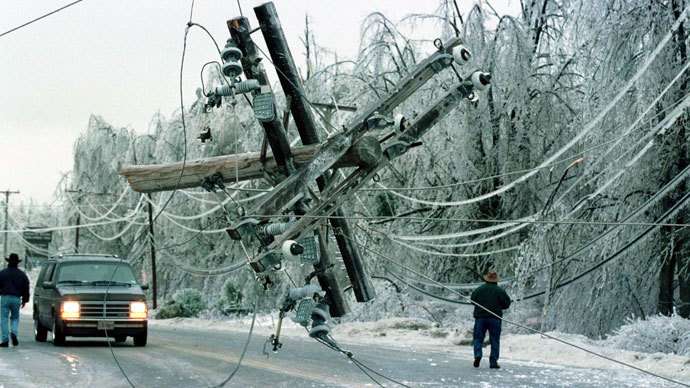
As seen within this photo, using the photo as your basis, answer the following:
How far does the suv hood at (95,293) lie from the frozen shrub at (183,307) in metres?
16.7

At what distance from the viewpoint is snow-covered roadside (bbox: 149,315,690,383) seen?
14836mm

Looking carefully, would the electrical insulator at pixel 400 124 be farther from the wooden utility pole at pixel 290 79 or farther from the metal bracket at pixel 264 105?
the metal bracket at pixel 264 105

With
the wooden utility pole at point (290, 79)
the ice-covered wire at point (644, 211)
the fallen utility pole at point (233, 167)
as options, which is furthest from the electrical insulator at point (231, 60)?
the ice-covered wire at point (644, 211)

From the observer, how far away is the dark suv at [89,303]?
1828cm

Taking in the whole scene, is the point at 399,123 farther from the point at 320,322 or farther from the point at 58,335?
the point at 58,335

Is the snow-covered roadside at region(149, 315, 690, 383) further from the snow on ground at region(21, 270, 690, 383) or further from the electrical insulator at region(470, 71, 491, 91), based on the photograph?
the electrical insulator at region(470, 71, 491, 91)

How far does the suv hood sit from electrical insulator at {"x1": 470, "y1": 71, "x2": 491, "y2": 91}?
32.8 feet

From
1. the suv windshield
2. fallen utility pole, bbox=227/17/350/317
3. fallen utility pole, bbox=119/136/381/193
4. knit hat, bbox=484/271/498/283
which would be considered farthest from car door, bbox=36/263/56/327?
knit hat, bbox=484/271/498/283

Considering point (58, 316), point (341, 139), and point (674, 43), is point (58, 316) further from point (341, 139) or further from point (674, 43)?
point (674, 43)

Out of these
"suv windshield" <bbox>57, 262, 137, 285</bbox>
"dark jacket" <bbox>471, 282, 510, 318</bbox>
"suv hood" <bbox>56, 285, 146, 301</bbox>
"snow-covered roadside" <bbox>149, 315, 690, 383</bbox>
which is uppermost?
"suv windshield" <bbox>57, 262, 137, 285</bbox>

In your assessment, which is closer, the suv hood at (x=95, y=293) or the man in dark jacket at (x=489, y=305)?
the man in dark jacket at (x=489, y=305)

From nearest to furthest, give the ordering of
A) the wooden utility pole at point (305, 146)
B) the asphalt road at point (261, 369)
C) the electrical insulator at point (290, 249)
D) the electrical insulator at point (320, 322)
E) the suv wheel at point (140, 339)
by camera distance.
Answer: the electrical insulator at point (290, 249) < the wooden utility pole at point (305, 146) < the electrical insulator at point (320, 322) < the asphalt road at point (261, 369) < the suv wheel at point (140, 339)

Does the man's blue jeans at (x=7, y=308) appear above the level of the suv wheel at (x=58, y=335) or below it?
above

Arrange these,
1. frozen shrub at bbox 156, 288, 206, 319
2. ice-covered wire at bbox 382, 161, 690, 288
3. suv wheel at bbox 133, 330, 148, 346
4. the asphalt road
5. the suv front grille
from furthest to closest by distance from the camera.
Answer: frozen shrub at bbox 156, 288, 206, 319, suv wheel at bbox 133, 330, 148, 346, the suv front grille, ice-covered wire at bbox 382, 161, 690, 288, the asphalt road
